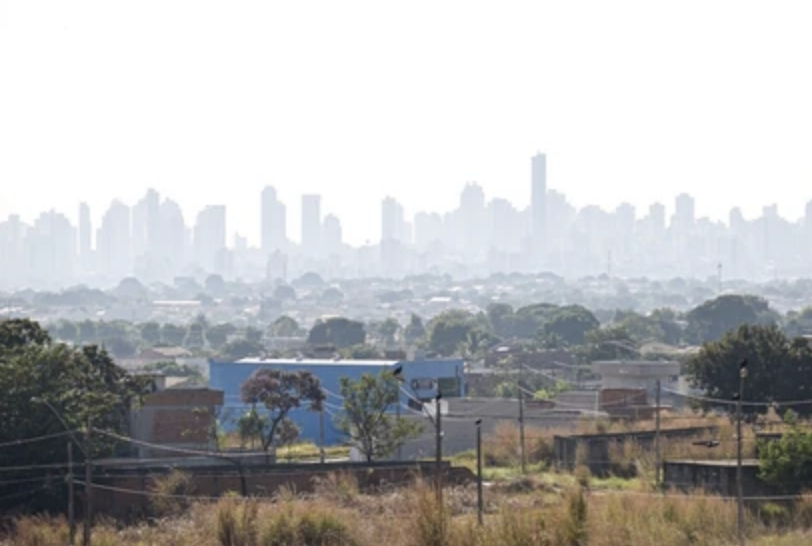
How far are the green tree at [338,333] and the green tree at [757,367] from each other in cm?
6205

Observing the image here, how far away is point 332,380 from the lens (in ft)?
152

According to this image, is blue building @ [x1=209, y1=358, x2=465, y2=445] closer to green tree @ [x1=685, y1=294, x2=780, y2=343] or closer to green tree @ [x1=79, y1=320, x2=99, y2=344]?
green tree @ [x1=685, y1=294, x2=780, y2=343]

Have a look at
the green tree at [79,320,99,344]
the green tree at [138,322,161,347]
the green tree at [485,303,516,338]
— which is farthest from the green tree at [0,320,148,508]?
the green tree at [79,320,99,344]

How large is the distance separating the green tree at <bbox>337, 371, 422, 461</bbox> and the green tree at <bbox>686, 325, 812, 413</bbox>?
7.88m

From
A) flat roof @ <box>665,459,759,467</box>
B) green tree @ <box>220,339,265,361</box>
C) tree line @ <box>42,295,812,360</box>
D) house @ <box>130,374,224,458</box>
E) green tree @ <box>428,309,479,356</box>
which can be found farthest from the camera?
Answer: green tree @ <box>220,339,265,361</box>

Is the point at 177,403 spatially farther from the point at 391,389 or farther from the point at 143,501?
the point at 143,501

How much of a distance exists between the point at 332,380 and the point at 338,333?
55.7 m

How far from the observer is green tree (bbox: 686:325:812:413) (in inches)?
1467

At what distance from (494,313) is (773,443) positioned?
10355 cm

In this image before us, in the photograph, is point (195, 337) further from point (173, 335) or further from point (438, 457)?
point (438, 457)

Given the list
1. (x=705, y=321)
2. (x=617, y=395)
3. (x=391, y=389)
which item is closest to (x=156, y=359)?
(x=705, y=321)

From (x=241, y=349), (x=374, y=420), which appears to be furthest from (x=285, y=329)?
(x=374, y=420)

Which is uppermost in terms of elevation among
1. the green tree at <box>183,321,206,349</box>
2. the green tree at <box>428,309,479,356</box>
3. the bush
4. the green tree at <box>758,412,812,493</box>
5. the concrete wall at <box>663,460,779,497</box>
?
the green tree at <box>758,412,812,493</box>

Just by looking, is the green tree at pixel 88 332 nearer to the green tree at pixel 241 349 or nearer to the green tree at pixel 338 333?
the green tree at pixel 241 349
